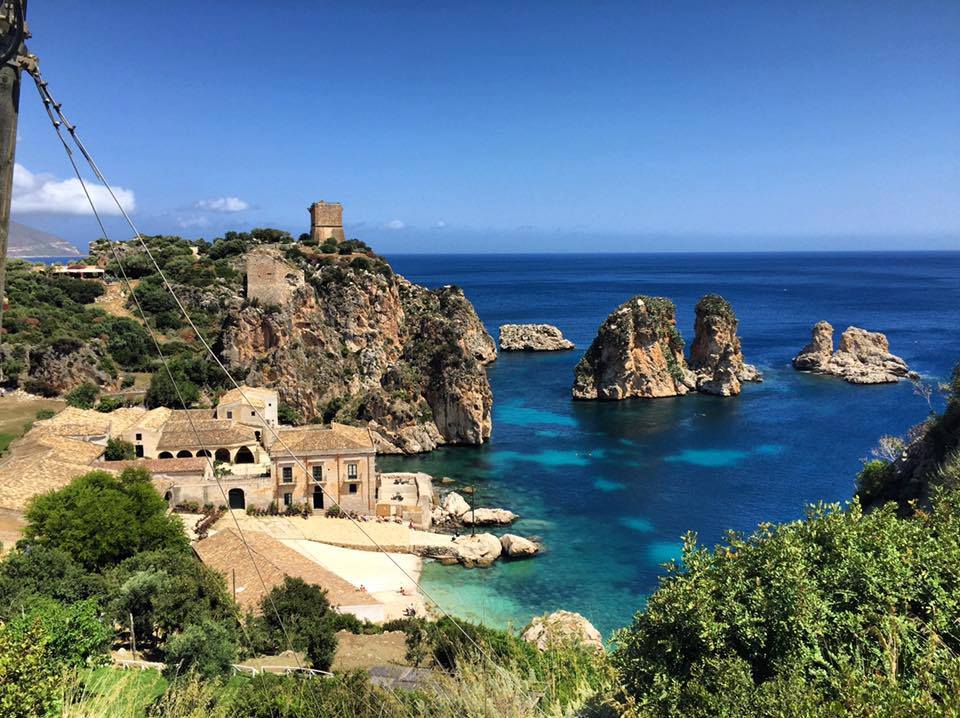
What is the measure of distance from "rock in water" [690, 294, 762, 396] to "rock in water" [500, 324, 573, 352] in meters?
19.4

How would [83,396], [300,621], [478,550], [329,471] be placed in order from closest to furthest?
[300,621]
[478,550]
[329,471]
[83,396]

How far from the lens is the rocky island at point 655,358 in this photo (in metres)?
53.9

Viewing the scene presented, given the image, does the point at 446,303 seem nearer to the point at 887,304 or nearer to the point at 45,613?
the point at 45,613

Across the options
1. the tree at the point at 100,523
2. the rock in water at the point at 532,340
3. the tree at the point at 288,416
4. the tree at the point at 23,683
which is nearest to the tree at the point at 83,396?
the tree at the point at 288,416

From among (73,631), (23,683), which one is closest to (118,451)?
(73,631)

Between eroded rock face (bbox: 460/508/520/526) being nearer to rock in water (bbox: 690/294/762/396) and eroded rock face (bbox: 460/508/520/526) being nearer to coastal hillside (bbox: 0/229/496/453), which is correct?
coastal hillside (bbox: 0/229/496/453)

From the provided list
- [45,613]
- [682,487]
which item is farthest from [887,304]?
[45,613]

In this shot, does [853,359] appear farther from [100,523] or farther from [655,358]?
[100,523]

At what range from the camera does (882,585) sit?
332 inches

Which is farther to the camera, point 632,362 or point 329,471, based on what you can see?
point 632,362

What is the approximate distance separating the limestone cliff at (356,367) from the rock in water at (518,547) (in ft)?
47.2

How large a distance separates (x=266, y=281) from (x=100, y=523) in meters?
29.9

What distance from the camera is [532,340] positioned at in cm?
7762

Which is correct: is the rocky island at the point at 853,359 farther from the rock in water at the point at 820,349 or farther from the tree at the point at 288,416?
the tree at the point at 288,416
